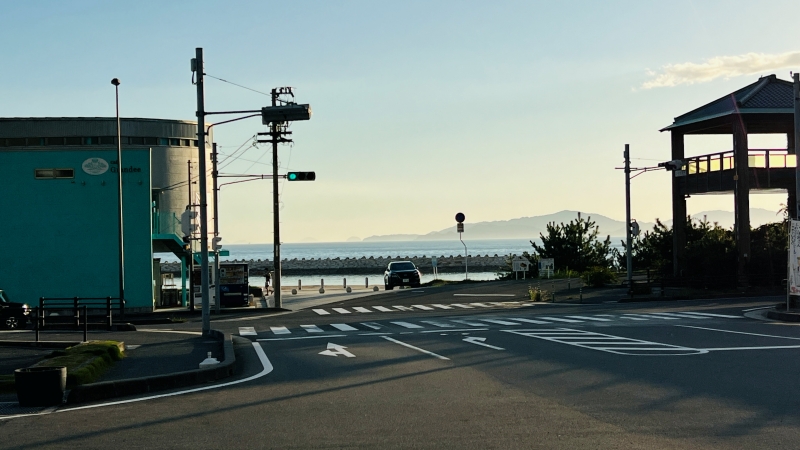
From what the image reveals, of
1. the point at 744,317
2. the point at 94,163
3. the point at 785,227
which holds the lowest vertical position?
the point at 744,317

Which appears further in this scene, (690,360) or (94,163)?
(94,163)

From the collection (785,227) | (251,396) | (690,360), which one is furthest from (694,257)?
(251,396)

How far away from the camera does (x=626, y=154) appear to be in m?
42.2

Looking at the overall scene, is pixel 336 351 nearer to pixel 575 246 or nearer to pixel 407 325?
pixel 407 325

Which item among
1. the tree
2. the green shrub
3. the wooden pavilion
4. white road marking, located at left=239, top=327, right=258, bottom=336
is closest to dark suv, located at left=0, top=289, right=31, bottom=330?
white road marking, located at left=239, top=327, right=258, bottom=336

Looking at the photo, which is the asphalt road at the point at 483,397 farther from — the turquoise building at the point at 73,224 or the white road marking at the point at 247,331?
the turquoise building at the point at 73,224

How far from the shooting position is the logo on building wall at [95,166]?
37500 mm

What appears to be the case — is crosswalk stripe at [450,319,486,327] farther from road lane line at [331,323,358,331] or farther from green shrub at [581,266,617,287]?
green shrub at [581,266,617,287]

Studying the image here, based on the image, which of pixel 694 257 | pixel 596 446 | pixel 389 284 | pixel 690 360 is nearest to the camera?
pixel 596 446

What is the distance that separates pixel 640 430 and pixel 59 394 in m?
7.75

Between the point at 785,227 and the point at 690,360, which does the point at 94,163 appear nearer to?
the point at 690,360

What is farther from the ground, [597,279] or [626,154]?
[626,154]

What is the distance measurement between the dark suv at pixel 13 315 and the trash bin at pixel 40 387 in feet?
63.9

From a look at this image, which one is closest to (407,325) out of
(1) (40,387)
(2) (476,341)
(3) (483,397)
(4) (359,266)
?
(2) (476,341)
